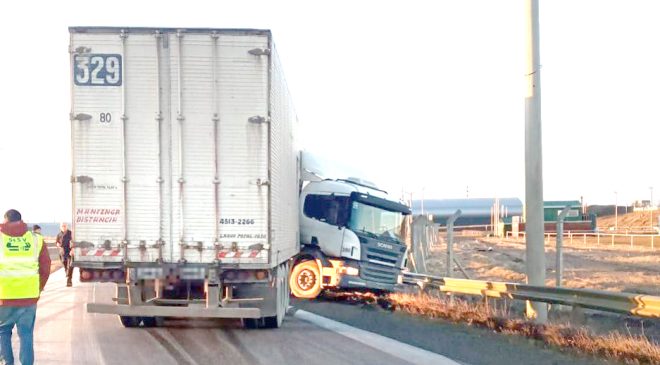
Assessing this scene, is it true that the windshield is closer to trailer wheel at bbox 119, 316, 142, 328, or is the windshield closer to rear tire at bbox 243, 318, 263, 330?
rear tire at bbox 243, 318, 263, 330

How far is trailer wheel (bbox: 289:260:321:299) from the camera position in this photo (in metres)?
19.9

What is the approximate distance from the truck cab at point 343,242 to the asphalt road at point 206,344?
4.53 metres

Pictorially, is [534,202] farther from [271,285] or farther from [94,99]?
[94,99]

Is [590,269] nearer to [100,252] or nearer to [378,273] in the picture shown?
[378,273]

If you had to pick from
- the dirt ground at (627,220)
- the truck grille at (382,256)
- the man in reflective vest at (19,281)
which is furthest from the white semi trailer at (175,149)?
the dirt ground at (627,220)

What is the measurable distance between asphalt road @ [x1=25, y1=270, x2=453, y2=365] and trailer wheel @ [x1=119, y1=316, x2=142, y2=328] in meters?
0.10

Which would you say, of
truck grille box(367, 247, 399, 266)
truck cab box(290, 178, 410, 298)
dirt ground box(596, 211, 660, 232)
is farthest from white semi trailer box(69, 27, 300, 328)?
dirt ground box(596, 211, 660, 232)

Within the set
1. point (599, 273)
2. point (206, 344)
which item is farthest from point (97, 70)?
point (599, 273)

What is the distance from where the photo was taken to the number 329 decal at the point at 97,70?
38.4ft

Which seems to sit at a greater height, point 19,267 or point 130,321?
point 19,267

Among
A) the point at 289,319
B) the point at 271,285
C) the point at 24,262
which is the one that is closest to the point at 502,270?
the point at 289,319

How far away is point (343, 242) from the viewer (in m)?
19.9

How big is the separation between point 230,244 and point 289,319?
4.07 metres

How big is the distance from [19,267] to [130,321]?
15.1ft
